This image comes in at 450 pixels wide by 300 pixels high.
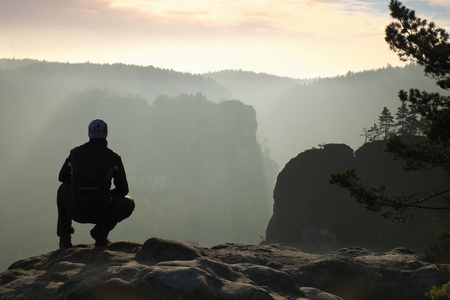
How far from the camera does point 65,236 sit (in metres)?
11.6

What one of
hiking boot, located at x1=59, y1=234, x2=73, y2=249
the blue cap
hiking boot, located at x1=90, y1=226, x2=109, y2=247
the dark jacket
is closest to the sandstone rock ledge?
hiking boot, located at x1=90, y1=226, x2=109, y2=247

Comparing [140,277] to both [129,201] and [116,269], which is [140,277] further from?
[129,201]

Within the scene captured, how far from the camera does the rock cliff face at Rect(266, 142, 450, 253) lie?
2620 inches

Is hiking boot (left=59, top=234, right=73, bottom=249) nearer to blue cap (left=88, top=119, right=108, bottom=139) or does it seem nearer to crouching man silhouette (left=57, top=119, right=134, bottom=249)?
crouching man silhouette (left=57, top=119, right=134, bottom=249)

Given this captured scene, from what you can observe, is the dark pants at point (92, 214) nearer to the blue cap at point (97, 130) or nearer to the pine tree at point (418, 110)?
the blue cap at point (97, 130)

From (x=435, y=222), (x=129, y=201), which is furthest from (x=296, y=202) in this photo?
(x=129, y=201)

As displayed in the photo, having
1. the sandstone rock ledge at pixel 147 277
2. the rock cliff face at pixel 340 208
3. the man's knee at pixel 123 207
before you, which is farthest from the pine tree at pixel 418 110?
the rock cliff face at pixel 340 208

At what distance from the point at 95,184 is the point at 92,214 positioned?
620 millimetres

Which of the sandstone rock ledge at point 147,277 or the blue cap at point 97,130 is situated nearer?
the sandstone rock ledge at point 147,277

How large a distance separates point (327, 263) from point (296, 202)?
63.5 metres

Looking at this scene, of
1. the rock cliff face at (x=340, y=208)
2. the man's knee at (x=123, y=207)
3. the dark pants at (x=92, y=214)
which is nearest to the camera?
the dark pants at (x=92, y=214)

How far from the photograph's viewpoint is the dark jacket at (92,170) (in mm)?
10609

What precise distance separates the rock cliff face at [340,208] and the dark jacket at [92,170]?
189 feet

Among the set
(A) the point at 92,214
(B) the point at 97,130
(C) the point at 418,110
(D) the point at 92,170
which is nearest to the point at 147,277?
(A) the point at 92,214
